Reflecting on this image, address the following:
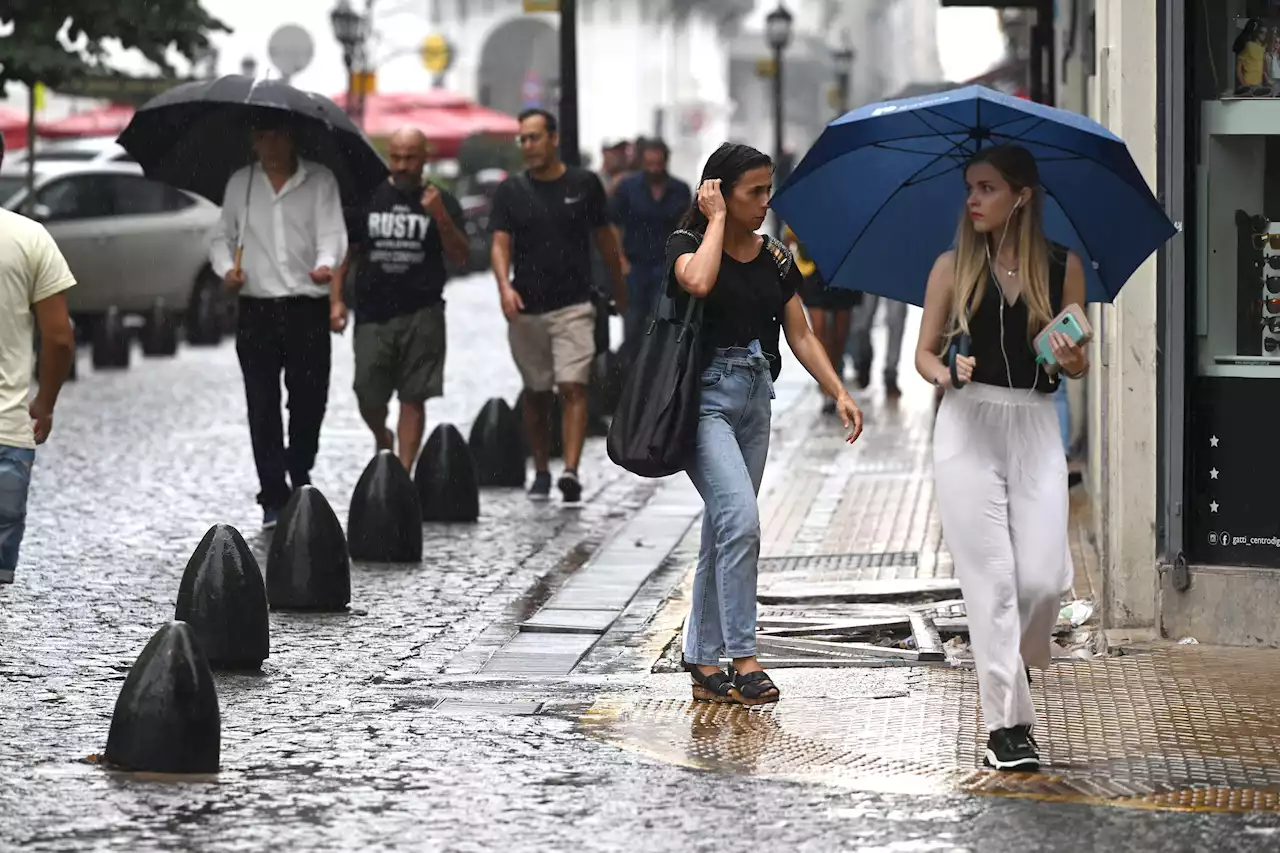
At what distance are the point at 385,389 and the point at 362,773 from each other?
6.45 m

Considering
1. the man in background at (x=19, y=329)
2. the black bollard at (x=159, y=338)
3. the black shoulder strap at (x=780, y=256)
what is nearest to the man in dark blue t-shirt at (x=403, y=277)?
the man in background at (x=19, y=329)

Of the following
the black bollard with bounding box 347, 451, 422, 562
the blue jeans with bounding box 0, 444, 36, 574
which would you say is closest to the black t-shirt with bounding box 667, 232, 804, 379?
the blue jeans with bounding box 0, 444, 36, 574

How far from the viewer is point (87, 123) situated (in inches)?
1660

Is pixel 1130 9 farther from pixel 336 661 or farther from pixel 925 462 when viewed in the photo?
pixel 925 462

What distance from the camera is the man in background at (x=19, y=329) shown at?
8.55 meters

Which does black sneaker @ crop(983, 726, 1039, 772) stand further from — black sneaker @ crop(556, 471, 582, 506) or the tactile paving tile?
black sneaker @ crop(556, 471, 582, 506)

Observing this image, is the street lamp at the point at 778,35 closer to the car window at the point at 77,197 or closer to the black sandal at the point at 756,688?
the car window at the point at 77,197

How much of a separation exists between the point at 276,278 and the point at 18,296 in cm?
363

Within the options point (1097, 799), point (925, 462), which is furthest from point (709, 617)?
point (925, 462)

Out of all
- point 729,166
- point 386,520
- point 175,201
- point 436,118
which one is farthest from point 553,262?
point 436,118

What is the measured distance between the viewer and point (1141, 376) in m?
8.95

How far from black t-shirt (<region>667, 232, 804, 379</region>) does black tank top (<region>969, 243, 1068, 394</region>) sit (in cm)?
122

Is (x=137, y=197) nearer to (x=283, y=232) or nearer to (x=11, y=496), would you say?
(x=283, y=232)

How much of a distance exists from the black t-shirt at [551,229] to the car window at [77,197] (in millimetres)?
11995
